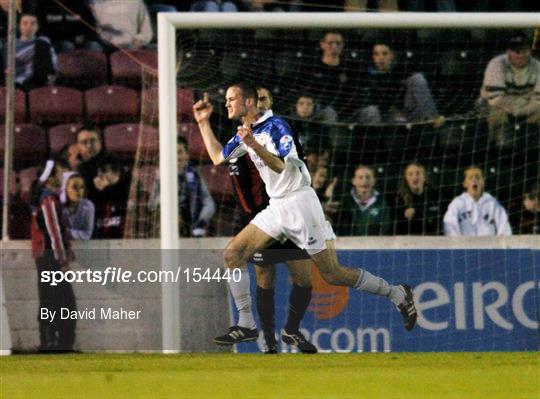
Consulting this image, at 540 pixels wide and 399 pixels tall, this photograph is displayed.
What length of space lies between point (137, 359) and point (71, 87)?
403 centimetres

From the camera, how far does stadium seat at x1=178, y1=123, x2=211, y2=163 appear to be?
11.5 metres

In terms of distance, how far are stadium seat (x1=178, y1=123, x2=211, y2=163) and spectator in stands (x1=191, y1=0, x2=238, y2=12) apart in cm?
180

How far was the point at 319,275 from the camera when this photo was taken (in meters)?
10.1

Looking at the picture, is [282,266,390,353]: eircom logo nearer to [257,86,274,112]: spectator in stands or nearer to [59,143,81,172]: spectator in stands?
[257,86,274,112]: spectator in stands

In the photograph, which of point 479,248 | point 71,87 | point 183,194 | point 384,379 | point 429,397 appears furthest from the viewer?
point 71,87

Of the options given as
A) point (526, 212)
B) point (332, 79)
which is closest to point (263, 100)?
point (332, 79)

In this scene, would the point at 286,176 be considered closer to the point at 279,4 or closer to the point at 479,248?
the point at 479,248

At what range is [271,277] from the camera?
1000 cm

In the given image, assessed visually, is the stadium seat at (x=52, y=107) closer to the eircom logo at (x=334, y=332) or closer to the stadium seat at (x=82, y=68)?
the stadium seat at (x=82, y=68)

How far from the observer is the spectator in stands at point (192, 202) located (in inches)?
444

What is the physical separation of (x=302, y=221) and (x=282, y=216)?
0.48ft

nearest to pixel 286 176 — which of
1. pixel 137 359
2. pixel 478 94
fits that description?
pixel 137 359

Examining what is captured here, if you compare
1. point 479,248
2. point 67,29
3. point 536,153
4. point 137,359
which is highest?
point 67,29

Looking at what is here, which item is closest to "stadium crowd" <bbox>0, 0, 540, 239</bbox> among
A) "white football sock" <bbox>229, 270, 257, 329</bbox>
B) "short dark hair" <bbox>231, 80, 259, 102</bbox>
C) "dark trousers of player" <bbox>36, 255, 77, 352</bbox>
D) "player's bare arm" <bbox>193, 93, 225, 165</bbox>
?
"dark trousers of player" <bbox>36, 255, 77, 352</bbox>
